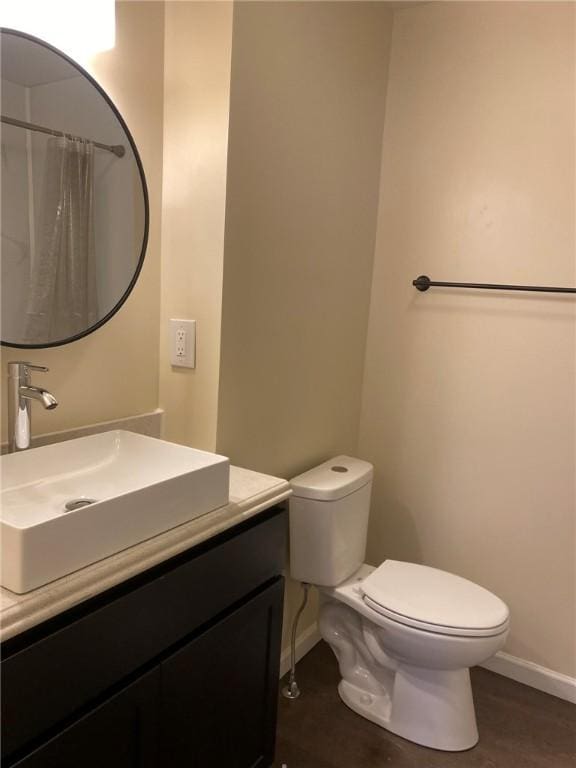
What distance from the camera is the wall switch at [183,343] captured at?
1467mm

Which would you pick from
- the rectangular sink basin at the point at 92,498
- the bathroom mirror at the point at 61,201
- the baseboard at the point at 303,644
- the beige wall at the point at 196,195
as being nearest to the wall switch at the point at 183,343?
the beige wall at the point at 196,195

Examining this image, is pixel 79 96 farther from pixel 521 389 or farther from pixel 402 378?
pixel 521 389

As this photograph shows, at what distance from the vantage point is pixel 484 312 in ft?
6.31

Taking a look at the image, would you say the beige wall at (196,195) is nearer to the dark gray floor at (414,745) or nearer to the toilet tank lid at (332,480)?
the toilet tank lid at (332,480)

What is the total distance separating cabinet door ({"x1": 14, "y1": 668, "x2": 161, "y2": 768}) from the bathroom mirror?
72 centimetres

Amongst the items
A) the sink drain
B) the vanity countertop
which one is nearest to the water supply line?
the vanity countertop

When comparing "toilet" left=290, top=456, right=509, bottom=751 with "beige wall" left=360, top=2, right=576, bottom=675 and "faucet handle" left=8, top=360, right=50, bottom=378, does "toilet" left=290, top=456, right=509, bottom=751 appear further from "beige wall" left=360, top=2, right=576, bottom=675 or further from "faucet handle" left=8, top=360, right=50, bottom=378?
"faucet handle" left=8, top=360, right=50, bottom=378

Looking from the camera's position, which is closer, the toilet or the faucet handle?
the faucet handle

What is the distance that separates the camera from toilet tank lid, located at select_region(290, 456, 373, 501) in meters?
1.66

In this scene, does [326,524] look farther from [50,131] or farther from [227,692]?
[50,131]

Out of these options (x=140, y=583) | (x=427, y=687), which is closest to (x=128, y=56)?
(x=140, y=583)

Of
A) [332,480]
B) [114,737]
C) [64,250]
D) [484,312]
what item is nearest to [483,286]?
[484,312]

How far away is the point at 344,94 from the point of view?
1.79 m

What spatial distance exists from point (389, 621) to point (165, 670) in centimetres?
78
